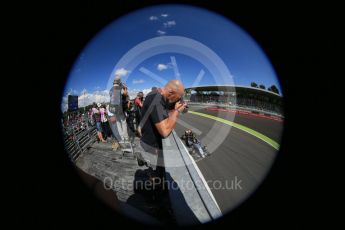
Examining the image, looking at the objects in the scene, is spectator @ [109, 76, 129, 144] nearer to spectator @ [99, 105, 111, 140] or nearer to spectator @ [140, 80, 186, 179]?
spectator @ [99, 105, 111, 140]

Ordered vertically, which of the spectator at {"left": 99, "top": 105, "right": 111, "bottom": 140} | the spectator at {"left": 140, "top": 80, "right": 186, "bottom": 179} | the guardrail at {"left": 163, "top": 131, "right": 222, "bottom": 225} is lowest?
the guardrail at {"left": 163, "top": 131, "right": 222, "bottom": 225}

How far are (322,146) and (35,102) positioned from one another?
2106 mm

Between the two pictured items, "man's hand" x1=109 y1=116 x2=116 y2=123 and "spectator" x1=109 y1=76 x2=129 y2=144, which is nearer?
"spectator" x1=109 y1=76 x2=129 y2=144

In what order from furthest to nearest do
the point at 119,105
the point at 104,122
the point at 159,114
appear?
the point at 104,122, the point at 119,105, the point at 159,114

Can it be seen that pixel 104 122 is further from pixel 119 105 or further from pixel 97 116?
pixel 119 105

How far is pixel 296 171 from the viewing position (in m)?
1.50

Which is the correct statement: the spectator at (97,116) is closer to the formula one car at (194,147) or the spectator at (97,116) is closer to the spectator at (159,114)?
the formula one car at (194,147)

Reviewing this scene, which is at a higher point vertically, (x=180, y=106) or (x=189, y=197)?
(x=180, y=106)

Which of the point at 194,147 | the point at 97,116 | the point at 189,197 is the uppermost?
the point at 97,116

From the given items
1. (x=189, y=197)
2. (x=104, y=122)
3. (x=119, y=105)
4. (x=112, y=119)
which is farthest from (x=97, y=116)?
(x=189, y=197)

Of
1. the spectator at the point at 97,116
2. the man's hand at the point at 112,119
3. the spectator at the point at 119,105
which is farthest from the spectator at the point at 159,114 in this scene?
the spectator at the point at 97,116

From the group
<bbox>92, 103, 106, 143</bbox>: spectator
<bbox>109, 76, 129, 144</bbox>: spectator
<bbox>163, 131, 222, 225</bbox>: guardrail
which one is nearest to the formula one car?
<bbox>163, 131, 222, 225</bbox>: guardrail

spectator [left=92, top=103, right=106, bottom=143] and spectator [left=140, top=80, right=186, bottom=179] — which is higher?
spectator [left=140, top=80, right=186, bottom=179]

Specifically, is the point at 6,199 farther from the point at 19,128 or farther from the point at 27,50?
the point at 27,50
